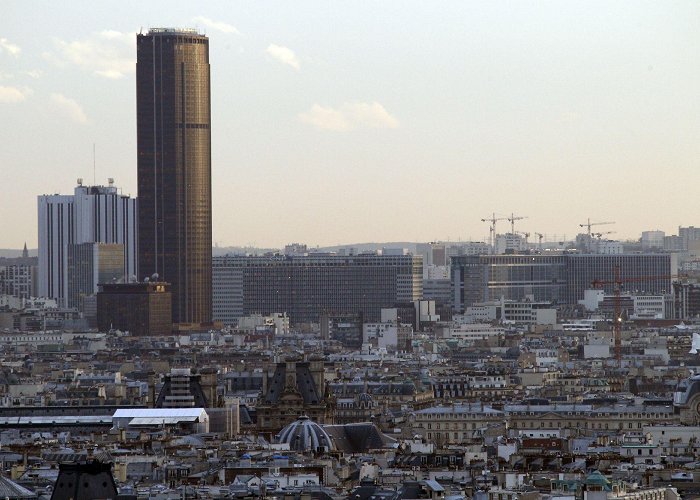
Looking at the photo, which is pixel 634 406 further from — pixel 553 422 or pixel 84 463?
pixel 84 463

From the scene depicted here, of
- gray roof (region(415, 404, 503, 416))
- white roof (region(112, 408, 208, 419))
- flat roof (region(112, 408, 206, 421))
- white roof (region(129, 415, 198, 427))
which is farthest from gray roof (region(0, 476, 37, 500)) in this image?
gray roof (region(415, 404, 503, 416))

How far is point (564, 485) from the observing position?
82688 millimetres

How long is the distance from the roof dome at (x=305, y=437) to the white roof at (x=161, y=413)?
10048mm

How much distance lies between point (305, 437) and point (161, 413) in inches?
548

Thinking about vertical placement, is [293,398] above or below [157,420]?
above

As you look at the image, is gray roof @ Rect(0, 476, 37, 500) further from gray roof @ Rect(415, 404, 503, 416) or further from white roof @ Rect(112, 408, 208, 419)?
gray roof @ Rect(415, 404, 503, 416)

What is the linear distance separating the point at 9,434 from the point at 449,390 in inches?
1582

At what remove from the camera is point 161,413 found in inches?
4860

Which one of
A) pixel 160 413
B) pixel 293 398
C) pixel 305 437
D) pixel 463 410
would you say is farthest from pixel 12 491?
pixel 293 398

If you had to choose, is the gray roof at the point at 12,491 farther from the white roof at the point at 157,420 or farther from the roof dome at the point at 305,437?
the white roof at the point at 157,420

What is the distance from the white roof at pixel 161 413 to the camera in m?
123

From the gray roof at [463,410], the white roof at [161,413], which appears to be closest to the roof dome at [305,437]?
the white roof at [161,413]

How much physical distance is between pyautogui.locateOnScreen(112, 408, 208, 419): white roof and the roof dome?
1005cm

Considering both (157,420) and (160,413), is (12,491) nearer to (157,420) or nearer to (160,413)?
(157,420)
